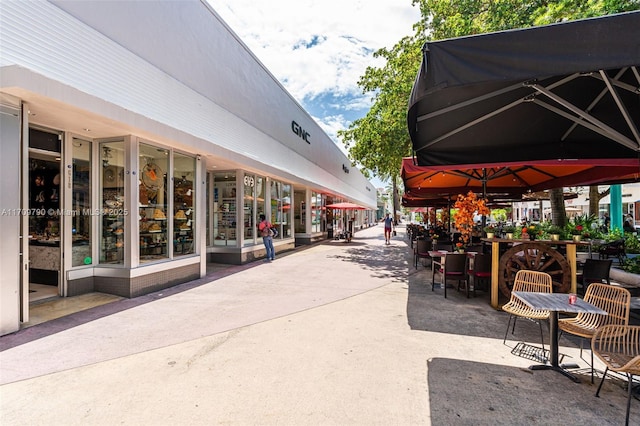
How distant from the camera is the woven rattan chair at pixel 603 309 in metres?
3.14

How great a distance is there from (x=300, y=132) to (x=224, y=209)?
835 centimetres

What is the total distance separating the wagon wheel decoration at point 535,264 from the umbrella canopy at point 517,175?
140cm

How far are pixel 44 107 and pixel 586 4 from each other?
37.9ft

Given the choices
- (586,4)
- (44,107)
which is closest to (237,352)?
(44,107)

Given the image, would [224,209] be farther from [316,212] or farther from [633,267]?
[633,267]

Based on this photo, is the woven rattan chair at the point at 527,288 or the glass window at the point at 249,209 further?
the glass window at the point at 249,209

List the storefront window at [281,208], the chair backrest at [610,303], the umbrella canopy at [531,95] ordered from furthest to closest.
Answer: the storefront window at [281,208], the chair backrest at [610,303], the umbrella canopy at [531,95]

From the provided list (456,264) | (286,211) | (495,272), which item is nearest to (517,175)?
(456,264)

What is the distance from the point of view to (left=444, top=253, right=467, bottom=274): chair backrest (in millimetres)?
6109

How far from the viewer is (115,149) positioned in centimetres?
625

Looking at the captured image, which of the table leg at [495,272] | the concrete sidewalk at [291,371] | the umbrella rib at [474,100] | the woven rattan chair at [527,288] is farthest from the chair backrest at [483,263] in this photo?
the umbrella rib at [474,100]

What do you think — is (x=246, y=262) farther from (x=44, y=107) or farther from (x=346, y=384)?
(x=346, y=384)

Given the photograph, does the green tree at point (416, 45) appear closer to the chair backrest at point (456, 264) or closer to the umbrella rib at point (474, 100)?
the umbrella rib at point (474, 100)

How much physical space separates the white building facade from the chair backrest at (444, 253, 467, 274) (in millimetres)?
5804
